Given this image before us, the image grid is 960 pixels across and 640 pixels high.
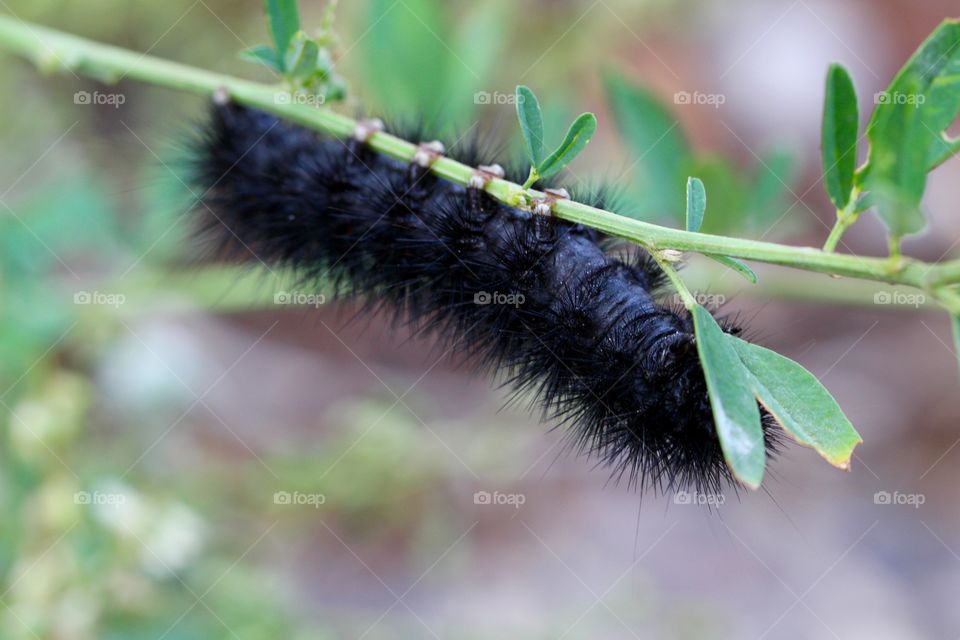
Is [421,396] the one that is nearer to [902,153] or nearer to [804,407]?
[804,407]

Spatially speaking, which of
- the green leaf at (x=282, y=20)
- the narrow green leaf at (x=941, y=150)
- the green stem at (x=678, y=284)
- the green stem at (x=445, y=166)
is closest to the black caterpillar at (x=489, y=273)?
the green stem at (x=445, y=166)

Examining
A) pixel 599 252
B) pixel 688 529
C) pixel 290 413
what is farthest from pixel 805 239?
pixel 599 252

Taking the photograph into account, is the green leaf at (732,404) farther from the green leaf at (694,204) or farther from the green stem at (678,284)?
the green leaf at (694,204)

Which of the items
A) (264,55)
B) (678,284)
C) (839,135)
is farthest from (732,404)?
(264,55)


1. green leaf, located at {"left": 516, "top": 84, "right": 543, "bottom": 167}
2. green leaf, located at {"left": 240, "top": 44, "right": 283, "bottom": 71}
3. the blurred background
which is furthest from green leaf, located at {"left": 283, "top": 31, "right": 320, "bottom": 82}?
the blurred background

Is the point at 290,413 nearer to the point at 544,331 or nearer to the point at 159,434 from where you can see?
the point at 159,434

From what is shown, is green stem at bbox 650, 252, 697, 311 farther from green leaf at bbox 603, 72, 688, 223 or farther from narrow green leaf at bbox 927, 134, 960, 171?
green leaf at bbox 603, 72, 688, 223
